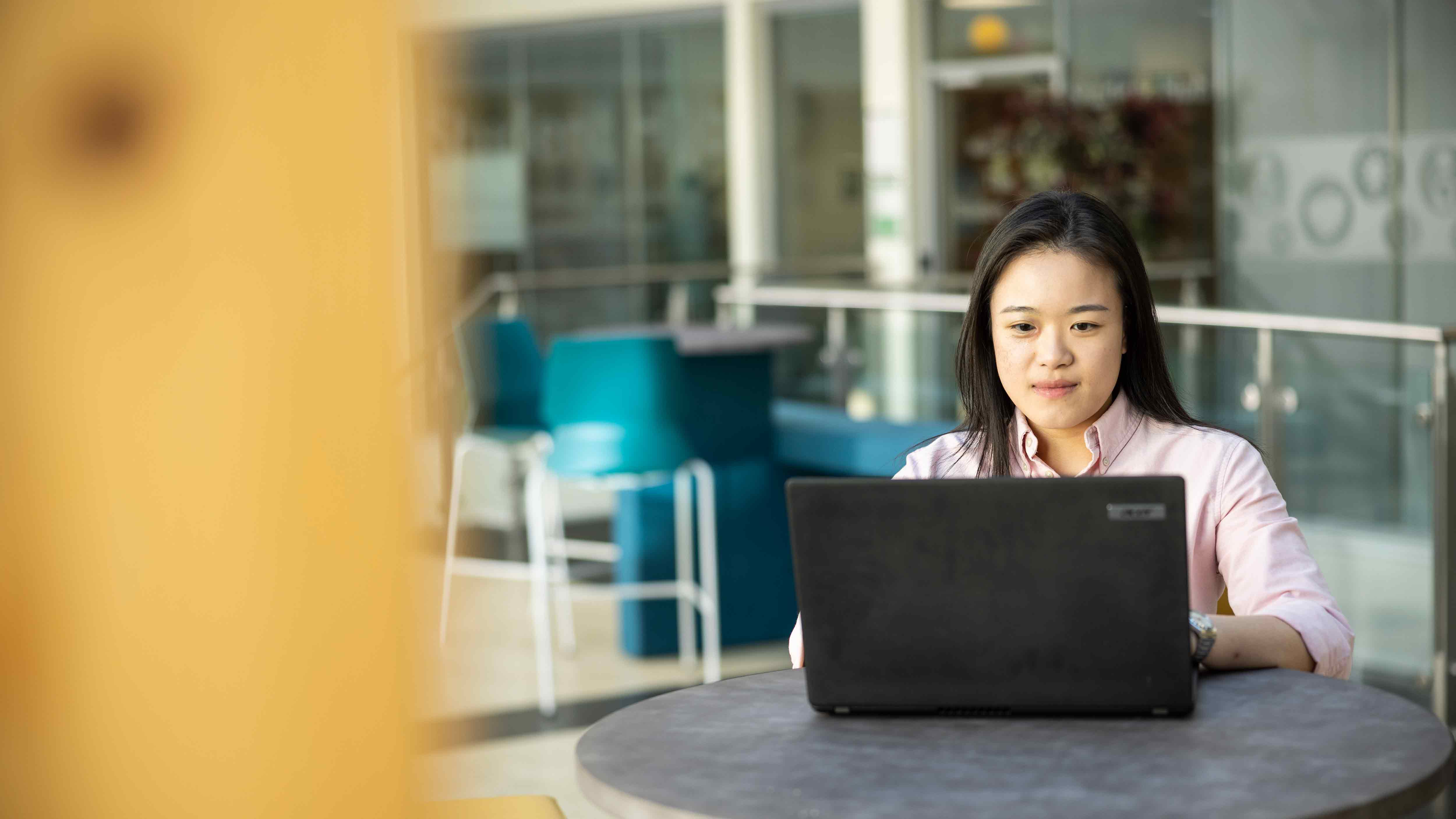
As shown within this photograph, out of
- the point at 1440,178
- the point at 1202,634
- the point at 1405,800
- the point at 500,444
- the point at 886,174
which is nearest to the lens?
the point at 1405,800

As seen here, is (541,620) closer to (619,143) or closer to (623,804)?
(623,804)

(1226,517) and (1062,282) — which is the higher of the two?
(1062,282)

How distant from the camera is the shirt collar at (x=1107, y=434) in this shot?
5.75 feet

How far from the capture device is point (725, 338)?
16.2 feet

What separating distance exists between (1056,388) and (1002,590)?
56cm

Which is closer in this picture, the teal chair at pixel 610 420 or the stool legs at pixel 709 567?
the teal chair at pixel 610 420

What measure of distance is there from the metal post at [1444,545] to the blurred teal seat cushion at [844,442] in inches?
53.1

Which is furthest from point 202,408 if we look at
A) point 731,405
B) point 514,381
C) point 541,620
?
point 514,381

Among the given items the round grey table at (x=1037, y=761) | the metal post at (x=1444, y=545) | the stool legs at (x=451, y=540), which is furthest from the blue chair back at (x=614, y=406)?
the stool legs at (x=451, y=540)

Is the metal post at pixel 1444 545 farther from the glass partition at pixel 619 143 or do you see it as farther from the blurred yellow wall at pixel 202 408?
the glass partition at pixel 619 143

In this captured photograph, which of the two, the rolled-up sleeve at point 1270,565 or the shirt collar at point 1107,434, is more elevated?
the shirt collar at point 1107,434

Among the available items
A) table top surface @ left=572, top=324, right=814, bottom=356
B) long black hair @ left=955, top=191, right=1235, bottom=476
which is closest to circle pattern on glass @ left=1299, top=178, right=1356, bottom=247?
table top surface @ left=572, top=324, right=814, bottom=356

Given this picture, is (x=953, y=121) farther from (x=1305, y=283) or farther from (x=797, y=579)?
(x=797, y=579)

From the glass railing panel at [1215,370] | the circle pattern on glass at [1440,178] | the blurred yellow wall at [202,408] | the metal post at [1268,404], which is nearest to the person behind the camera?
the blurred yellow wall at [202,408]
